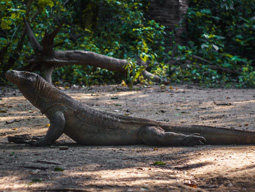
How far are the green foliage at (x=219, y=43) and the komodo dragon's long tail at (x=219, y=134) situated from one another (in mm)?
6913

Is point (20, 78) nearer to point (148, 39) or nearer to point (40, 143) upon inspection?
point (40, 143)

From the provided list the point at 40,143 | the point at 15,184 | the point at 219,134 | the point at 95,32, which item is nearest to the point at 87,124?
the point at 40,143

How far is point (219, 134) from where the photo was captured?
4609 mm

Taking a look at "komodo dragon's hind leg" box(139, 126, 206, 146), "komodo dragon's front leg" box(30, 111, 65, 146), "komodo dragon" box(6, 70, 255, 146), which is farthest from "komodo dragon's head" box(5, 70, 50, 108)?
"komodo dragon's hind leg" box(139, 126, 206, 146)

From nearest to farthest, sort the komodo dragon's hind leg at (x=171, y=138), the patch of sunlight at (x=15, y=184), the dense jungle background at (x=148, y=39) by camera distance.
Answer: the patch of sunlight at (x=15, y=184) < the komodo dragon's hind leg at (x=171, y=138) < the dense jungle background at (x=148, y=39)

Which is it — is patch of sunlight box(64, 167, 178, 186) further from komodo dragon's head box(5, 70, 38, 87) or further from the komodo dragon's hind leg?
komodo dragon's head box(5, 70, 38, 87)

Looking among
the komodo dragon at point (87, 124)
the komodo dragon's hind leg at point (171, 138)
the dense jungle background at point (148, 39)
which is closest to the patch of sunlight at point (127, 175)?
the komodo dragon's hind leg at point (171, 138)

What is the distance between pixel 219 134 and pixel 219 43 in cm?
961

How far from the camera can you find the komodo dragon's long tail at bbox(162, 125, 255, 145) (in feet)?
14.7

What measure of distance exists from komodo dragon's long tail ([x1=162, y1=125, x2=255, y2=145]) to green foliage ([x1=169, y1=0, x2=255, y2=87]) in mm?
6913

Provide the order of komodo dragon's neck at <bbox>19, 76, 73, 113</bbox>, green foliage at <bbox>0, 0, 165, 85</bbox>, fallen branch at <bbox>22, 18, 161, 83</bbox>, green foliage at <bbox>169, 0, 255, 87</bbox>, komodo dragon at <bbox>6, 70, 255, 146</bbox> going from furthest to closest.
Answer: green foliage at <bbox>169, 0, 255, 87</bbox>, green foliage at <bbox>0, 0, 165, 85</bbox>, fallen branch at <bbox>22, 18, 161, 83</bbox>, komodo dragon's neck at <bbox>19, 76, 73, 113</bbox>, komodo dragon at <bbox>6, 70, 255, 146</bbox>

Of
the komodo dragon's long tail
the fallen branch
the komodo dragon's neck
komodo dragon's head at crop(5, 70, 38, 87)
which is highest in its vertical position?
the fallen branch

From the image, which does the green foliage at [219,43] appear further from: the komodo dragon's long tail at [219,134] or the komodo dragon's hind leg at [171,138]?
the komodo dragon's hind leg at [171,138]

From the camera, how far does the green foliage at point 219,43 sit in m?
12.1
